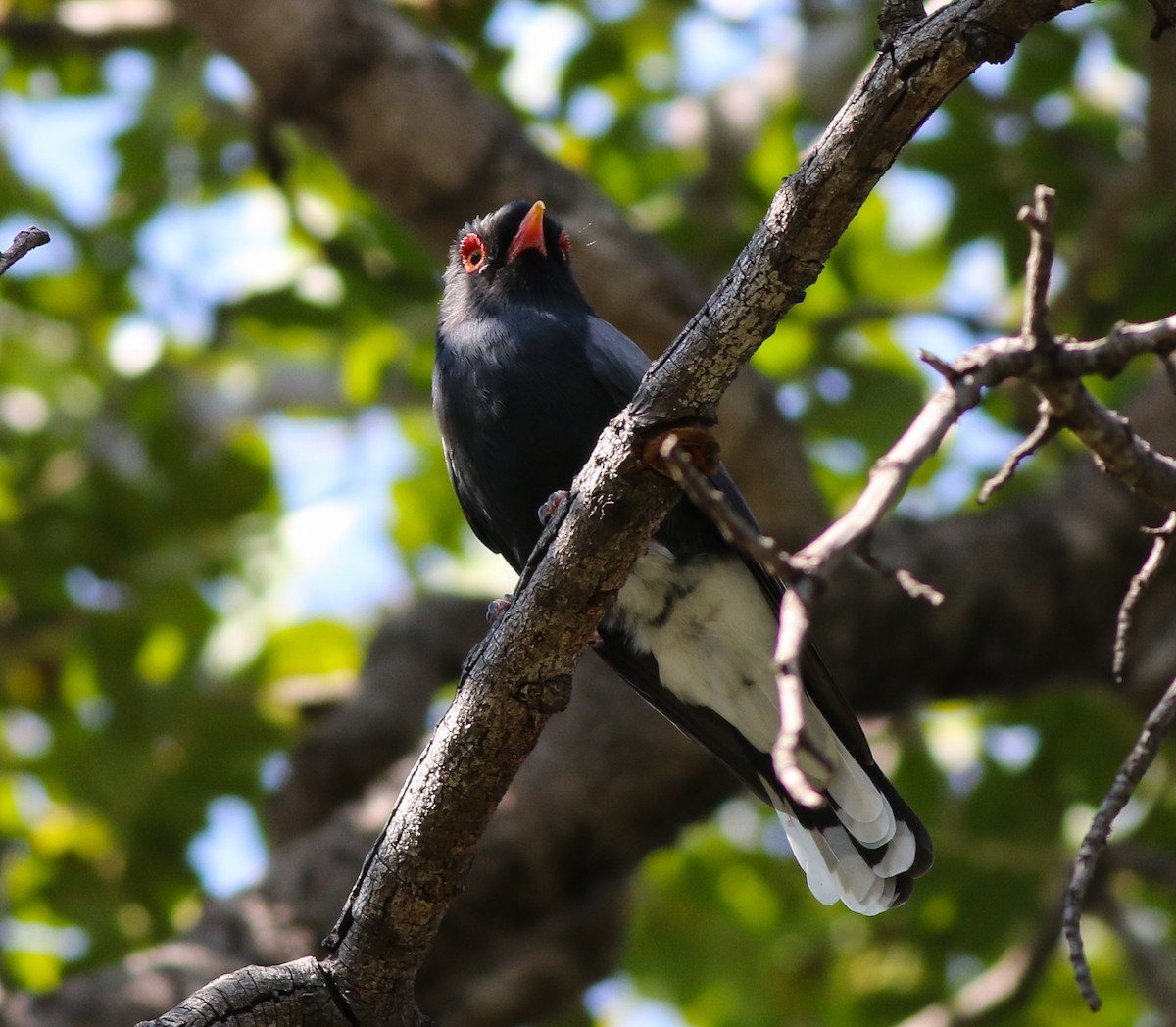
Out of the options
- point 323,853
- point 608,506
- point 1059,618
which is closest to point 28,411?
point 323,853

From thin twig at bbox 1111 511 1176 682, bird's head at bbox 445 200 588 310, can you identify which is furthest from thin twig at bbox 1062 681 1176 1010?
bird's head at bbox 445 200 588 310

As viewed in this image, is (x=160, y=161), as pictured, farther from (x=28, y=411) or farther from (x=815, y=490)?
(x=815, y=490)

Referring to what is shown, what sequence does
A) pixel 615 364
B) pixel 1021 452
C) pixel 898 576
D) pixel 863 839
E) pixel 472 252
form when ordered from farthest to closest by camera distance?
pixel 472 252 < pixel 615 364 < pixel 863 839 < pixel 1021 452 < pixel 898 576

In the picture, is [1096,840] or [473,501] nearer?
[1096,840]

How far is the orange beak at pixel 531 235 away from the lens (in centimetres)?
503

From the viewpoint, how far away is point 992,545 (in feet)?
20.5

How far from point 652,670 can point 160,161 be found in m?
3.79

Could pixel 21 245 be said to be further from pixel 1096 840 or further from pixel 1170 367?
pixel 1096 840

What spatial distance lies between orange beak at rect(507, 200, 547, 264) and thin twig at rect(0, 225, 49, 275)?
2.79 m

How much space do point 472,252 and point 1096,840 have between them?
11.5 feet

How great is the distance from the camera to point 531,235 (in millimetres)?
5031

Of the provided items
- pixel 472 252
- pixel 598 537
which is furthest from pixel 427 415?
pixel 598 537

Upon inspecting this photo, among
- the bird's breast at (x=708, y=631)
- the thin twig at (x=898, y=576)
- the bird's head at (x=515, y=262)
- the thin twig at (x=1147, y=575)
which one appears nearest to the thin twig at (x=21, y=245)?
the thin twig at (x=898, y=576)

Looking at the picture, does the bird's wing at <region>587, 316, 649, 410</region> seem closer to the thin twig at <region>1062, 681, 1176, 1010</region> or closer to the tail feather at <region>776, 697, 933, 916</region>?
the tail feather at <region>776, 697, 933, 916</region>
